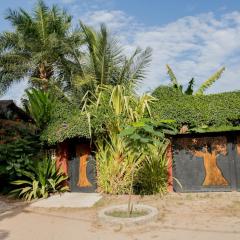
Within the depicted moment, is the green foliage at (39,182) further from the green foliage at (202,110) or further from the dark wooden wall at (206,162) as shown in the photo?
the dark wooden wall at (206,162)

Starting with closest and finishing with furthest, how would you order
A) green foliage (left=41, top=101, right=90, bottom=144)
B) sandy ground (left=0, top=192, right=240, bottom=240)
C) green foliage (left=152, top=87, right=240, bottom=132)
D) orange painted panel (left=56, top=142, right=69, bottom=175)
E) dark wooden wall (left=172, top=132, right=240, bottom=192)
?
sandy ground (left=0, top=192, right=240, bottom=240), green foliage (left=152, top=87, right=240, bottom=132), dark wooden wall (left=172, top=132, right=240, bottom=192), green foliage (left=41, top=101, right=90, bottom=144), orange painted panel (left=56, top=142, right=69, bottom=175)

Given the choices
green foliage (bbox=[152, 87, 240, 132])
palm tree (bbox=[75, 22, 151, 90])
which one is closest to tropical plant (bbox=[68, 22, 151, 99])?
palm tree (bbox=[75, 22, 151, 90])

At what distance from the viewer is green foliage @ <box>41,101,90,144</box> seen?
12.2 meters

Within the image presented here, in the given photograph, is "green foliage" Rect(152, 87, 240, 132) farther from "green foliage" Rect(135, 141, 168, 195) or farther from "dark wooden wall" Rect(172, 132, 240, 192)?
"green foliage" Rect(135, 141, 168, 195)

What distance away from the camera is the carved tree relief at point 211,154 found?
39.5ft

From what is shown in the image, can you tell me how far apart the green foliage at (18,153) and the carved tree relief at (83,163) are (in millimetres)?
1467

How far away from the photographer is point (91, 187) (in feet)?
42.8

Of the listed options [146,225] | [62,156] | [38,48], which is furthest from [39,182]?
[38,48]

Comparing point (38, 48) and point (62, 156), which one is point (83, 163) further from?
point (38, 48)

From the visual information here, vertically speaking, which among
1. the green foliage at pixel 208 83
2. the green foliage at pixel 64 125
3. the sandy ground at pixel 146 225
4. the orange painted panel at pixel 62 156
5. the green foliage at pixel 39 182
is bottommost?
the sandy ground at pixel 146 225

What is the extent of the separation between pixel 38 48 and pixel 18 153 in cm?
790

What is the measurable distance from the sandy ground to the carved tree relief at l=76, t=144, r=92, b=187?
2.07 meters

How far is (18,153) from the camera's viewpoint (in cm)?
1259

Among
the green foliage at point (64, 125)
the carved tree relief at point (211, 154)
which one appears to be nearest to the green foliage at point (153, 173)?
the carved tree relief at point (211, 154)
